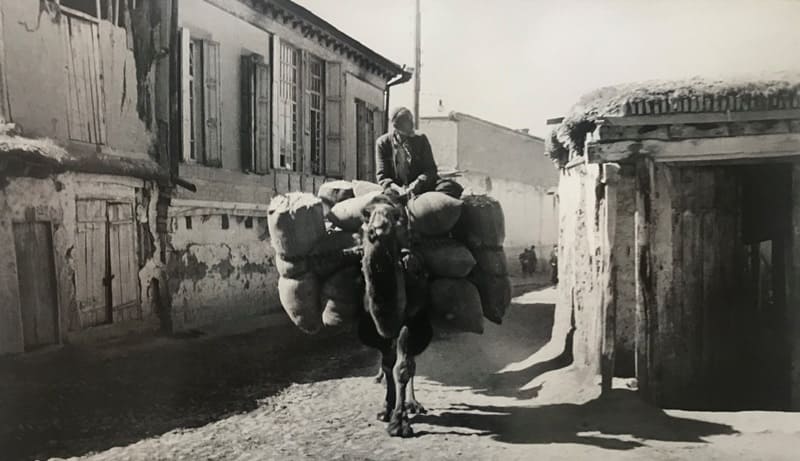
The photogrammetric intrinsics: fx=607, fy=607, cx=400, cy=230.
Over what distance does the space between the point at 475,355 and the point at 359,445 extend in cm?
217

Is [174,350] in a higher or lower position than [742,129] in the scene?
lower

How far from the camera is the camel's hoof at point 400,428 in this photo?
332 cm

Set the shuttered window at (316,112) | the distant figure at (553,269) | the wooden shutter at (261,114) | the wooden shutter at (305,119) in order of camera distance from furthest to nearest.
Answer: the distant figure at (553,269) → the shuttered window at (316,112) → the wooden shutter at (305,119) → the wooden shutter at (261,114)

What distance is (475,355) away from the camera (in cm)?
518

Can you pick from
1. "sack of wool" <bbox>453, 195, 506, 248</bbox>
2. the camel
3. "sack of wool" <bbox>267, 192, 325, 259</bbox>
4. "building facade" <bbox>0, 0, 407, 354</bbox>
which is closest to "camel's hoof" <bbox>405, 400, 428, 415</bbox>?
the camel

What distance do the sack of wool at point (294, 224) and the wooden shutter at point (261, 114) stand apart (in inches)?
76.2

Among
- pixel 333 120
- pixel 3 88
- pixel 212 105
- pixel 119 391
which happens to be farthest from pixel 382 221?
pixel 333 120

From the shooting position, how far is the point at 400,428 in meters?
3.34

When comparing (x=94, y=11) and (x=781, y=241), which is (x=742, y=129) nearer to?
(x=781, y=241)

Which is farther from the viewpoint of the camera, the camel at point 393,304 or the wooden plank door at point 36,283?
the camel at point 393,304

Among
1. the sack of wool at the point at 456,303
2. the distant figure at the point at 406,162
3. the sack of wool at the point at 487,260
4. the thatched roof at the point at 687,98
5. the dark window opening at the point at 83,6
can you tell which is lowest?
the sack of wool at the point at 456,303

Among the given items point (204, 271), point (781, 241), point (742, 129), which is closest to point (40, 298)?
point (204, 271)

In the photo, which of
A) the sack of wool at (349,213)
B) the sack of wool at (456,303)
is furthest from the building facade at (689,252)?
the sack of wool at (349,213)

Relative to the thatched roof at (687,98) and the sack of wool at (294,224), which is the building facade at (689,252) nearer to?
the thatched roof at (687,98)
